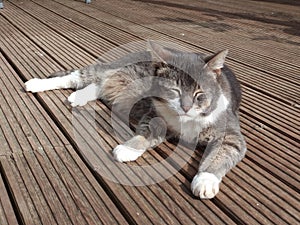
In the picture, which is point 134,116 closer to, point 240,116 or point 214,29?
point 240,116

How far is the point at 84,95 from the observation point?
293 centimetres

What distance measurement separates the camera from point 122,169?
6.91 feet

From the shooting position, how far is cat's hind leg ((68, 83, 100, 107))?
283cm

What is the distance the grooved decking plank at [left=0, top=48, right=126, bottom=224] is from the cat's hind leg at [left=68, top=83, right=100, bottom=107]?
27 centimetres

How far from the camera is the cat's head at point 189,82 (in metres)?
2.32

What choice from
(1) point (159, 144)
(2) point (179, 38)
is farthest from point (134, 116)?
(2) point (179, 38)

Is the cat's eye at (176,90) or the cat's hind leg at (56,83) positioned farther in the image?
the cat's hind leg at (56,83)

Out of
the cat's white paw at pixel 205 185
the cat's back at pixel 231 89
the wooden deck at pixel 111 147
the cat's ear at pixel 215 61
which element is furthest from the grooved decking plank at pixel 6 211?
the cat's back at pixel 231 89

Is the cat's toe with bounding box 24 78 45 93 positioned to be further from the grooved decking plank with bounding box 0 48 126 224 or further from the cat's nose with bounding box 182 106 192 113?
the cat's nose with bounding box 182 106 192 113

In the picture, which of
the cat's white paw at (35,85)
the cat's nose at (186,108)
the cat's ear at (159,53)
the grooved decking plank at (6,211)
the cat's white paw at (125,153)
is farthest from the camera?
the cat's white paw at (35,85)

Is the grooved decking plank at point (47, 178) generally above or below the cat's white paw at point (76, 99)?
above

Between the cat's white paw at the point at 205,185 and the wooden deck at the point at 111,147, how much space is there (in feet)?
0.13

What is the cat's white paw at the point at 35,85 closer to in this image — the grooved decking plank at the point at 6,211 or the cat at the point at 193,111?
the cat at the point at 193,111

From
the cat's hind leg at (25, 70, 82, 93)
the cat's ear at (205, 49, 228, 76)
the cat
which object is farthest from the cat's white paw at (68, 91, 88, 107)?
the cat's ear at (205, 49, 228, 76)
